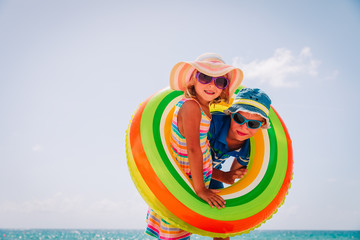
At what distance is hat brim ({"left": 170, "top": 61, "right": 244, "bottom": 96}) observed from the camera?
2.42 metres

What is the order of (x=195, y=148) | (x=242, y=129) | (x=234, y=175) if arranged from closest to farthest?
(x=195, y=148) → (x=242, y=129) → (x=234, y=175)

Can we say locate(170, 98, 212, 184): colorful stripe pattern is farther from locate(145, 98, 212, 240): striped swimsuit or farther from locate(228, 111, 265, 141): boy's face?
locate(228, 111, 265, 141): boy's face

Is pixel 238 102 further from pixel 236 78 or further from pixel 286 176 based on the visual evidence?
pixel 286 176

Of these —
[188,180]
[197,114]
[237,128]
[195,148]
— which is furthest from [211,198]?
[237,128]

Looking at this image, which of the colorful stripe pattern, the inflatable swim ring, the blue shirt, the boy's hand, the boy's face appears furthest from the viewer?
the boy's hand

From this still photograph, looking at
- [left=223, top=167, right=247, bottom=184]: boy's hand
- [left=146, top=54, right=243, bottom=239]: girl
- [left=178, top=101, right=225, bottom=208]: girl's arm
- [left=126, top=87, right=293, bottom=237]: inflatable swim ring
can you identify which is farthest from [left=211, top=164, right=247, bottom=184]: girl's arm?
[left=178, top=101, right=225, bottom=208]: girl's arm

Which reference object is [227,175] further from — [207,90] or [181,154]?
[207,90]

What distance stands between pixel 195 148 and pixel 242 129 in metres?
0.67

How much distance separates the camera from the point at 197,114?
2.30 meters

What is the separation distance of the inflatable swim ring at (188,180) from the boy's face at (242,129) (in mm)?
301

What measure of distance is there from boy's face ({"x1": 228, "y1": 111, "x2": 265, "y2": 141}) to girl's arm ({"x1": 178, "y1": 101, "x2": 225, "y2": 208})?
1.90 ft

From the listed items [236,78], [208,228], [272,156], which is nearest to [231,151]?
[272,156]

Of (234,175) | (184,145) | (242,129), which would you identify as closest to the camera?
(184,145)

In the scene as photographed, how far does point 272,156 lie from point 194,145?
101 centimetres
